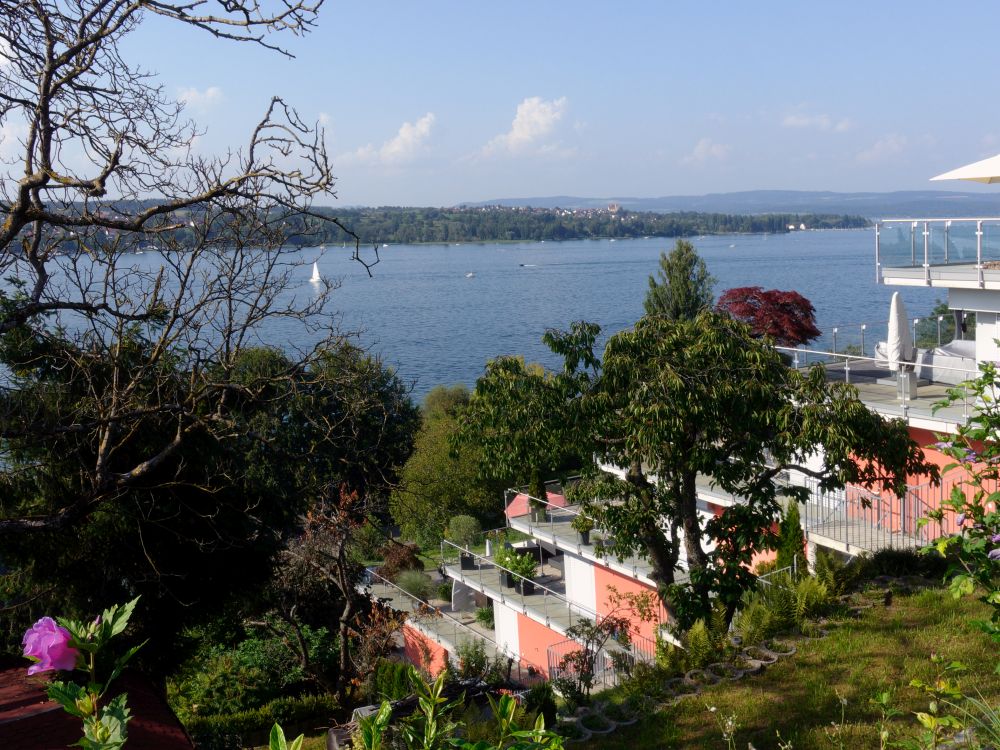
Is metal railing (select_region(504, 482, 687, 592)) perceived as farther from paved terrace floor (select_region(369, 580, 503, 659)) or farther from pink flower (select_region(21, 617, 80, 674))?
pink flower (select_region(21, 617, 80, 674))

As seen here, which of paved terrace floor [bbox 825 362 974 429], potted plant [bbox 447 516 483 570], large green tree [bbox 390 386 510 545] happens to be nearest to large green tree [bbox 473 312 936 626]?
paved terrace floor [bbox 825 362 974 429]

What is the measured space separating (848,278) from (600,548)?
4732 inches

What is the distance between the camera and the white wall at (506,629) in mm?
19781

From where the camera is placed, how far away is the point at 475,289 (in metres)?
132

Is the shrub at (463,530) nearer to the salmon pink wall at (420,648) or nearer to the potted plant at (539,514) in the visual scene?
the salmon pink wall at (420,648)

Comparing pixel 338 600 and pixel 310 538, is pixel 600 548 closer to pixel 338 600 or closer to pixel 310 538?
pixel 310 538

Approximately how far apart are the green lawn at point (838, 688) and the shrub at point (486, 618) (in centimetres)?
1495

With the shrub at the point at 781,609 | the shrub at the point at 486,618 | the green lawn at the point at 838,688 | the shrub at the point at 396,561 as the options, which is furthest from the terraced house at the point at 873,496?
the shrub at the point at 396,561

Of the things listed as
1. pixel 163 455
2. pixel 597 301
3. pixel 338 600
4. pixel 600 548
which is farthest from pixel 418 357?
pixel 163 455

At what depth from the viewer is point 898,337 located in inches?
574

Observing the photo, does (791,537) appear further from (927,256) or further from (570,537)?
(570,537)

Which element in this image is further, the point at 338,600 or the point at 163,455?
the point at 338,600

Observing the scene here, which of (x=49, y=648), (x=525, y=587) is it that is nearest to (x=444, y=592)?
(x=525, y=587)

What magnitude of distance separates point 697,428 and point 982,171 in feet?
15.6
